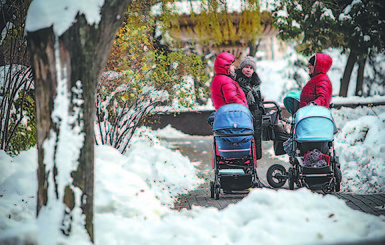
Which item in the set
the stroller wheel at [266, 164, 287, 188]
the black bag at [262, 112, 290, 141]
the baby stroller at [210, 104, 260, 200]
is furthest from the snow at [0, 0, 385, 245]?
the black bag at [262, 112, 290, 141]

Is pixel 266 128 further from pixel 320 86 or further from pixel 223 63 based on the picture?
pixel 223 63

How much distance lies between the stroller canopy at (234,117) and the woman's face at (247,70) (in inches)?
42.2

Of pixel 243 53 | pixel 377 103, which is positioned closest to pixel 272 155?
pixel 243 53

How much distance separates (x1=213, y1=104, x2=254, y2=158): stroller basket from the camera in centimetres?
713

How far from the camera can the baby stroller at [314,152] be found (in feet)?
23.5

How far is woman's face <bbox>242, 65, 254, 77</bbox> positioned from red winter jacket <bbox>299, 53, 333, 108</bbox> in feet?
2.87

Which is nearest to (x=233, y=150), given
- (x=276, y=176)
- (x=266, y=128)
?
(x=266, y=128)

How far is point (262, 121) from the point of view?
8.02 m

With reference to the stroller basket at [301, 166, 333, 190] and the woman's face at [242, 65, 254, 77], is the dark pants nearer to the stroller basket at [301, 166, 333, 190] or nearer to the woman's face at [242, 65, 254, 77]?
the woman's face at [242, 65, 254, 77]

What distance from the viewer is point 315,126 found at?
282 inches

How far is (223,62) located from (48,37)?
401 centimetres

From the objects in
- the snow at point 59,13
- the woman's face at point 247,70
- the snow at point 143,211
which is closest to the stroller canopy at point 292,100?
the woman's face at point 247,70

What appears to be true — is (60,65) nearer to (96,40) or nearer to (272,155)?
(96,40)

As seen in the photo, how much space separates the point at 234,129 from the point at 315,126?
44.0 inches
